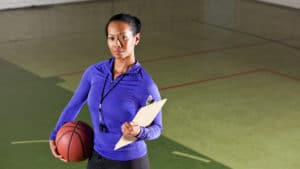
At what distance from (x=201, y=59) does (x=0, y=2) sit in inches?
246

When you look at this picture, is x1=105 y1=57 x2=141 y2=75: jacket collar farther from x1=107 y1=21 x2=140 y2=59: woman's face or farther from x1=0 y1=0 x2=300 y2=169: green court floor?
x1=0 y1=0 x2=300 y2=169: green court floor

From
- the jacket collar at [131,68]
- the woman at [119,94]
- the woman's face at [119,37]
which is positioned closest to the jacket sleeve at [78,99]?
the woman at [119,94]

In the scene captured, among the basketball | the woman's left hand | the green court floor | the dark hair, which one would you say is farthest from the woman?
the green court floor

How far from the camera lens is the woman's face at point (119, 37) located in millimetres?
4016

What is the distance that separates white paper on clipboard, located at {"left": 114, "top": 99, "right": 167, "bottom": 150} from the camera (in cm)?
375

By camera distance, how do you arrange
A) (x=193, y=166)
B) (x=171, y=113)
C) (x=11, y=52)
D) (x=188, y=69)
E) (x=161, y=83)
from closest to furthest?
(x=193, y=166) → (x=171, y=113) → (x=161, y=83) → (x=188, y=69) → (x=11, y=52)

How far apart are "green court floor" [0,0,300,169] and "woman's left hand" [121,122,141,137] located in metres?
3.38

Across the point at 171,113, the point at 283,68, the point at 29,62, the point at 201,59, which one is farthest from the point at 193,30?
the point at 171,113

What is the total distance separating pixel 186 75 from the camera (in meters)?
10.7

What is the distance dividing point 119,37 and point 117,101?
39 centimetres

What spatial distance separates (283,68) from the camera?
11.2 metres

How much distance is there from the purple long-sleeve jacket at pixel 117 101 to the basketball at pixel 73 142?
0.89ft

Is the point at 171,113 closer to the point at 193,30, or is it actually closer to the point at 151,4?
the point at 193,30

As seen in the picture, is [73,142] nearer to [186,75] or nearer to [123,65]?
[123,65]
